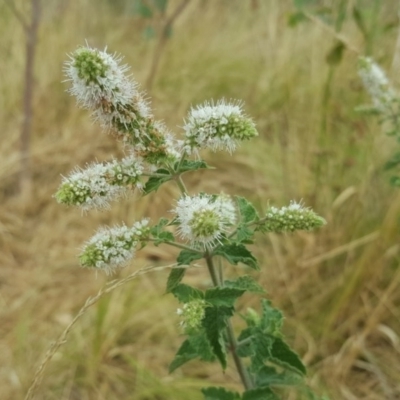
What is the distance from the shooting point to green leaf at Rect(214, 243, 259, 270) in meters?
1.02

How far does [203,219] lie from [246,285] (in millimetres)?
182

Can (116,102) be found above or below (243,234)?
above

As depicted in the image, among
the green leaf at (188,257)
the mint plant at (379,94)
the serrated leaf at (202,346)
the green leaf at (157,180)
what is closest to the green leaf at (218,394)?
the serrated leaf at (202,346)

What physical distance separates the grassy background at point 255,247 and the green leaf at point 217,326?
1006 millimetres

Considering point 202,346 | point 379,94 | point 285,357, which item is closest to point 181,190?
point 202,346

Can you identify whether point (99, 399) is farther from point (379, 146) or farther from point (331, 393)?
point (379, 146)

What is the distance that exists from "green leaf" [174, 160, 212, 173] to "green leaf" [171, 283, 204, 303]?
0.20 meters

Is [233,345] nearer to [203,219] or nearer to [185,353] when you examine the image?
[185,353]

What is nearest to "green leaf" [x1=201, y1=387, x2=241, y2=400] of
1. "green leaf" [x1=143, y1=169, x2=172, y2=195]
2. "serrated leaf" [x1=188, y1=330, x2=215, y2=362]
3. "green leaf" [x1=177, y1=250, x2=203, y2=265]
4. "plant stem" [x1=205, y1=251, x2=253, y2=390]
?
"plant stem" [x1=205, y1=251, x2=253, y2=390]

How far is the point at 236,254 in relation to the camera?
103 cm

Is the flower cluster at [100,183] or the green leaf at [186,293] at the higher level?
the flower cluster at [100,183]

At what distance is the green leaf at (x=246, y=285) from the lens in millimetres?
1056

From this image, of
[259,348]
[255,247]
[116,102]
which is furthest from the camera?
[255,247]

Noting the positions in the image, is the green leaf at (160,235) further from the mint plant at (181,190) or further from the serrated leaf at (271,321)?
the serrated leaf at (271,321)
